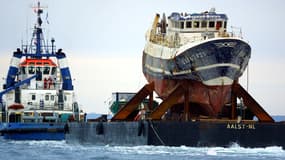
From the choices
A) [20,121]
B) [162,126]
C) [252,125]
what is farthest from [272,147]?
[20,121]

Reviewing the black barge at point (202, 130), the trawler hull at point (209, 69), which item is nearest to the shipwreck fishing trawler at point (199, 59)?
the trawler hull at point (209, 69)

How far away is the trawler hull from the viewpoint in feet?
286

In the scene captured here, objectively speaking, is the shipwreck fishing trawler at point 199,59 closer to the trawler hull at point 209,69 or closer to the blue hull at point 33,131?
the trawler hull at point 209,69

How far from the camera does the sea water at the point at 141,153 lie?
80.4 meters

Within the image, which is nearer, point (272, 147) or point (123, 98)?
point (272, 147)

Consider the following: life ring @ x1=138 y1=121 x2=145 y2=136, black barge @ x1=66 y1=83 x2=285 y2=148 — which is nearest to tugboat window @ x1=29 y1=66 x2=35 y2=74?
black barge @ x1=66 y1=83 x2=285 y2=148

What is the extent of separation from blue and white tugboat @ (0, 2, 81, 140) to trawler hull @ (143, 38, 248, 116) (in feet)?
54.5

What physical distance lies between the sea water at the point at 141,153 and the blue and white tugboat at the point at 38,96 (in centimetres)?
1438

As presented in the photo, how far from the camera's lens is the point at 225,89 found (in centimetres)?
A: 9012

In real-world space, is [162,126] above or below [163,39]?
below

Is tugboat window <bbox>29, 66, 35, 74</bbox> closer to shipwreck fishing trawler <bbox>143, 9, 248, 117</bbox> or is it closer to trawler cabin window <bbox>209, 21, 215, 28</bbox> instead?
shipwreck fishing trawler <bbox>143, 9, 248, 117</bbox>

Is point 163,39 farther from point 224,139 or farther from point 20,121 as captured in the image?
point 20,121

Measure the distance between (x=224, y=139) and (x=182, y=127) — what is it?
2.87 meters

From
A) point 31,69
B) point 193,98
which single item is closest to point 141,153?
point 193,98
